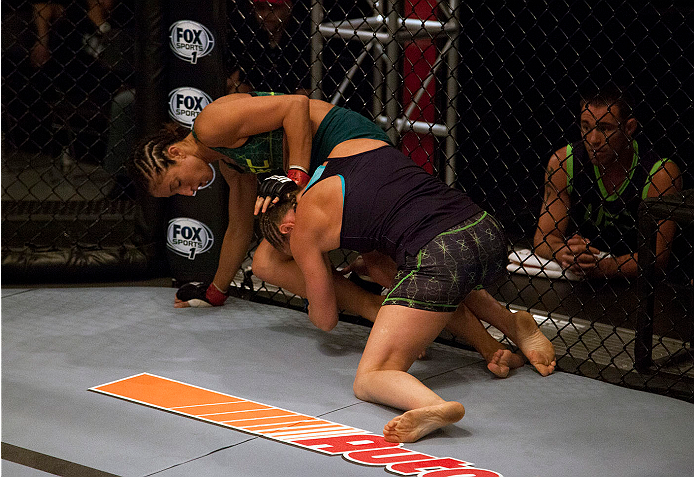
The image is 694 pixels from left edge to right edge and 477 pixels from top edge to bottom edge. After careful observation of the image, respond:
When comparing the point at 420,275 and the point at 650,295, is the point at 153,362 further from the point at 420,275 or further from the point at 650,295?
the point at 650,295

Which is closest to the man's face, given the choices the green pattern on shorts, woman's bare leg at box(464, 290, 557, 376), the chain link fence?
the chain link fence

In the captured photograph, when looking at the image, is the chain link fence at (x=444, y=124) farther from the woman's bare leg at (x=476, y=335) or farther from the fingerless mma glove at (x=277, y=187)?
the fingerless mma glove at (x=277, y=187)

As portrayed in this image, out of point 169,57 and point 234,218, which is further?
point 169,57

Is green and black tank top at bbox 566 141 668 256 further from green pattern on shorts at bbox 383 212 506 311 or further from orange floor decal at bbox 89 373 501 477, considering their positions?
orange floor decal at bbox 89 373 501 477

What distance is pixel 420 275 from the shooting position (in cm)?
202

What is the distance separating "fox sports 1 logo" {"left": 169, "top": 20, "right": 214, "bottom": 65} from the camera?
9.27 feet

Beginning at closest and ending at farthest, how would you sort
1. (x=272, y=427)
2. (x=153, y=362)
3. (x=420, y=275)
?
(x=272, y=427), (x=420, y=275), (x=153, y=362)

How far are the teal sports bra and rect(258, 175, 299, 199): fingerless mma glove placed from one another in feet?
0.68

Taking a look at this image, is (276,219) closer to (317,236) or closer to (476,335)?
(317,236)

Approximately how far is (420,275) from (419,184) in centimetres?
26

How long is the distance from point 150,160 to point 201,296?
2.09ft

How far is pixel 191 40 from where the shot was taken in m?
2.83

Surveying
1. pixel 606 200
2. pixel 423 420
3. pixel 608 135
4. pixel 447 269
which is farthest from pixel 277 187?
pixel 606 200

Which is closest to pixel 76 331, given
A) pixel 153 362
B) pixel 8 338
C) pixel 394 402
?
pixel 8 338
